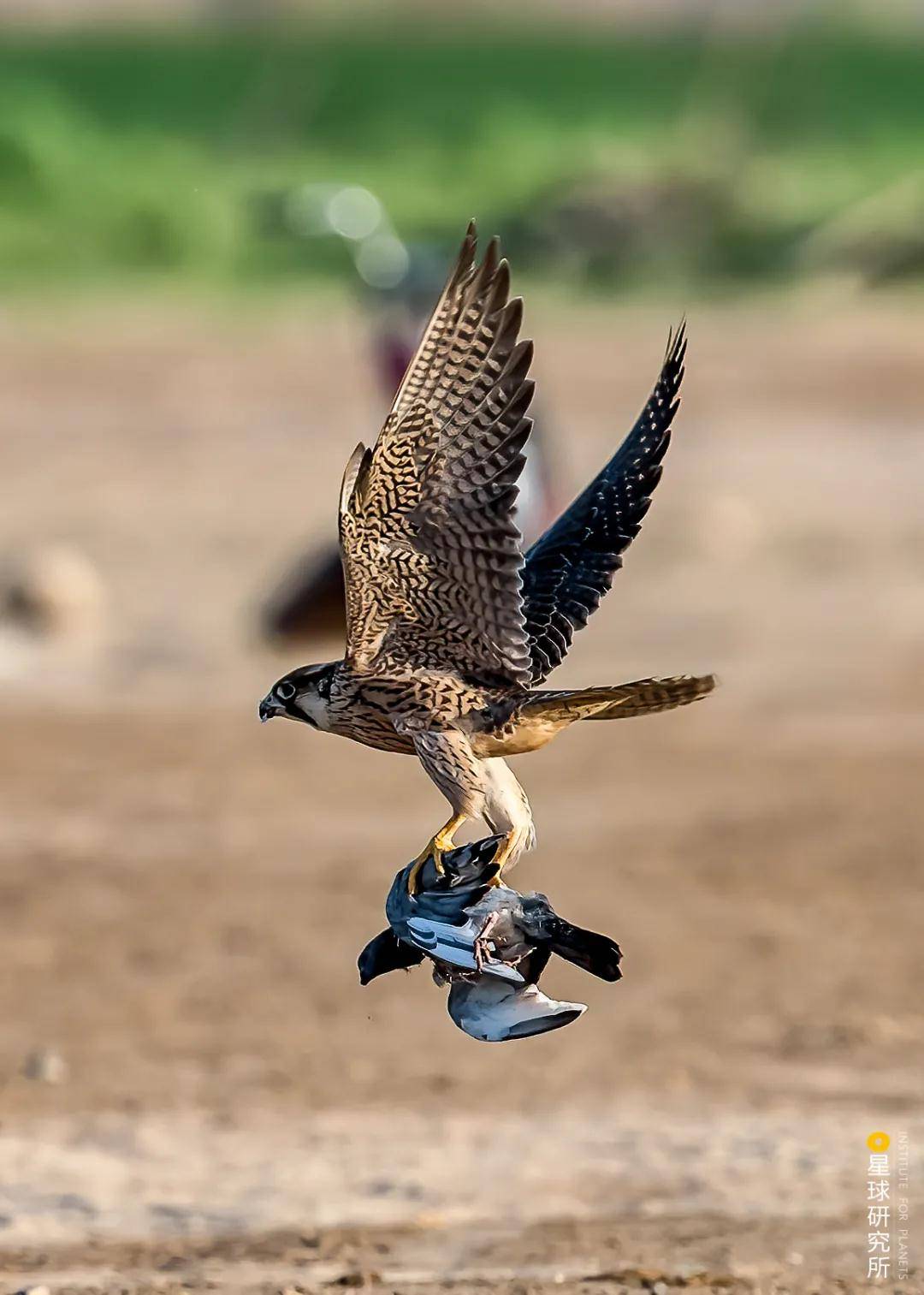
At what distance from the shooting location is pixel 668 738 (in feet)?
48.5

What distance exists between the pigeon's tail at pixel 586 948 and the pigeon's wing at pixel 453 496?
1.74ft

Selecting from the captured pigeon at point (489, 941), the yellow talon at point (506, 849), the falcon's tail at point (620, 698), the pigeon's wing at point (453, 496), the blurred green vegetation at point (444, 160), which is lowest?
the captured pigeon at point (489, 941)

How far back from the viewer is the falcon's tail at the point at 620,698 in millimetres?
4852

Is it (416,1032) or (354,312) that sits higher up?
(354,312)

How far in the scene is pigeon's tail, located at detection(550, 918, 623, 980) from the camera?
5074 mm

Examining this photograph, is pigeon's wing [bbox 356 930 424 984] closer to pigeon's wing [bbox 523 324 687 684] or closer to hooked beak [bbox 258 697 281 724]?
hooked beak [bbox 258 697 281 724]

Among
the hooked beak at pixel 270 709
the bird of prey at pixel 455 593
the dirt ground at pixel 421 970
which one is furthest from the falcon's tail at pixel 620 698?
the dirt ground at pixel 421 970

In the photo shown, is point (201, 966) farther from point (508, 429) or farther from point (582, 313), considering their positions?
point (582, 313)

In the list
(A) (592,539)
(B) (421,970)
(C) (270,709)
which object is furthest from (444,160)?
(C) (270,709)

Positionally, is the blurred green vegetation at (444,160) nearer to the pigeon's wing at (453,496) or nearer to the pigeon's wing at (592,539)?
the pigeon's wing at (592,539)

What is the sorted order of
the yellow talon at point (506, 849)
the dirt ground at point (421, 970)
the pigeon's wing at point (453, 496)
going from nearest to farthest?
the pigeon's wing at point (453, 496), the yellow talon at point (506, 849), the dirt ground at point (421, 970)

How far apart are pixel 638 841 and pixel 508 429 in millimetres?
8044

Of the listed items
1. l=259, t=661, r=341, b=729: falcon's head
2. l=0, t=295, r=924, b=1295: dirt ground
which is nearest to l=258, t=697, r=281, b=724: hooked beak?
l=259, t=661, r=341, b=729: falcon's head

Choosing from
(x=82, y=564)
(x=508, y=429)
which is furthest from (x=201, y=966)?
(x=82, y=564)
